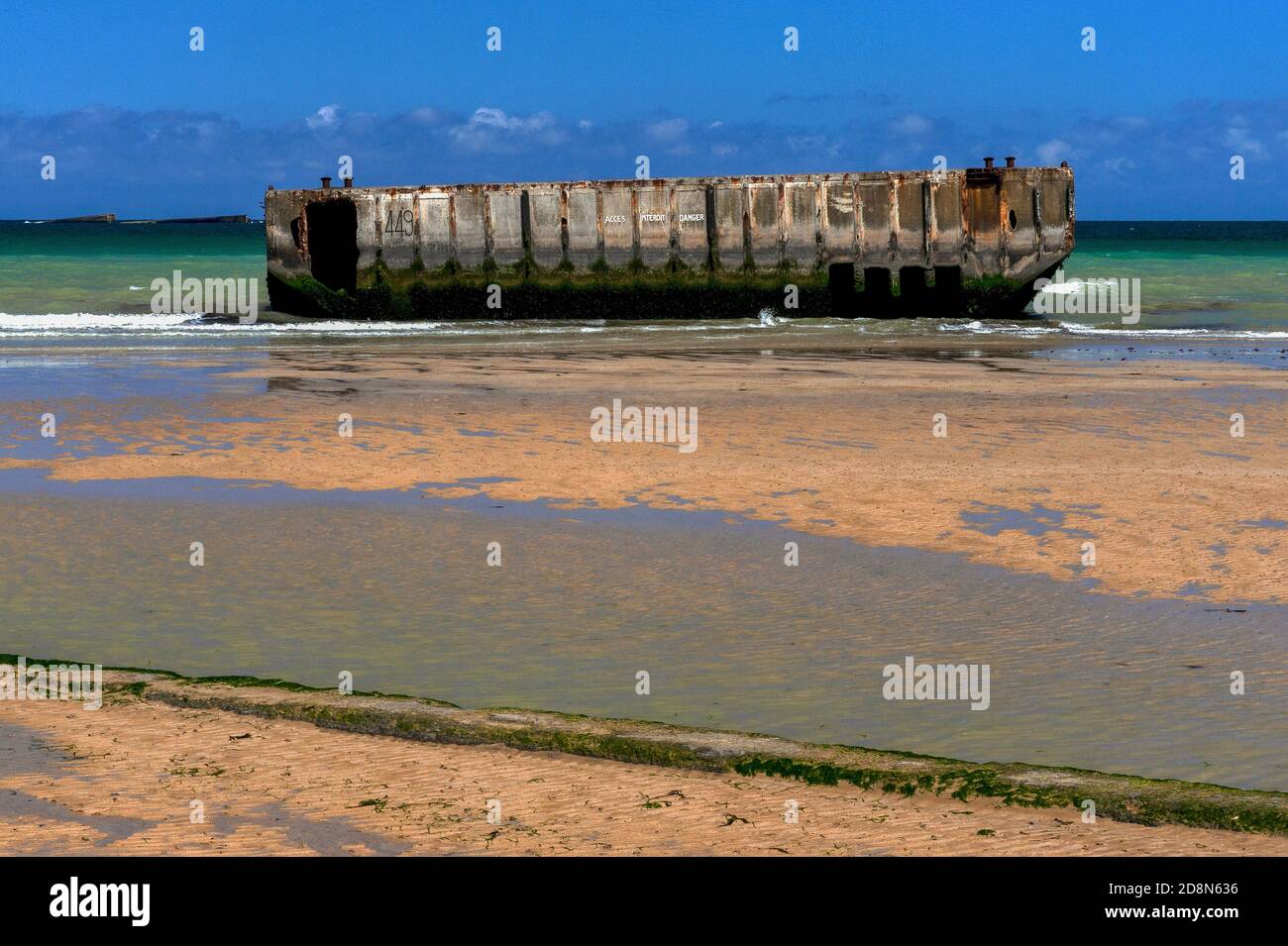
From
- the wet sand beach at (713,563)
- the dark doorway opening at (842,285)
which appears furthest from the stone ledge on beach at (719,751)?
the dark doorway opening at (842,285)

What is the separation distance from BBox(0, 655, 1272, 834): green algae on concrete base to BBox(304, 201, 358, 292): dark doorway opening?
24.1 meters

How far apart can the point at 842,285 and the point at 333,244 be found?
10.4 m

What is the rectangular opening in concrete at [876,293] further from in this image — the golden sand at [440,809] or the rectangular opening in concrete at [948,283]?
the golden sand at [440,809]

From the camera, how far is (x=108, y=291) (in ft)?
128

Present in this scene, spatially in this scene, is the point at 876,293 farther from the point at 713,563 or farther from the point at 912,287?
the point at 713,563

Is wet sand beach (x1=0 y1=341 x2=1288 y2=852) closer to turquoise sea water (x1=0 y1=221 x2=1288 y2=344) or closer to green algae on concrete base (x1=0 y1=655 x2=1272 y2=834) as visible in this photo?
green algae on concrete base (x1=0 y1=655 x2=1272 y2=834)

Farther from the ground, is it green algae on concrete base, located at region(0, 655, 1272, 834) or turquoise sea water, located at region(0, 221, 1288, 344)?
turquoise sea water, located at region(0, 221, 1288, 344)

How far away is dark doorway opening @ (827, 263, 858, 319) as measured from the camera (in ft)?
89.3

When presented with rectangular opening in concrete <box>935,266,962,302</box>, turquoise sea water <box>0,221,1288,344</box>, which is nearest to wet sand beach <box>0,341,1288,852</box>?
turquoise sea water <box>0,221,1288,344</box>

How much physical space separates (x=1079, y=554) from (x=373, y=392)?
9.91 meters

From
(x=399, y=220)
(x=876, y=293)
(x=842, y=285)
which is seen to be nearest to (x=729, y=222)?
(x=842, y=285)

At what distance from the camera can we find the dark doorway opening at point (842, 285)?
2722 centimetres
